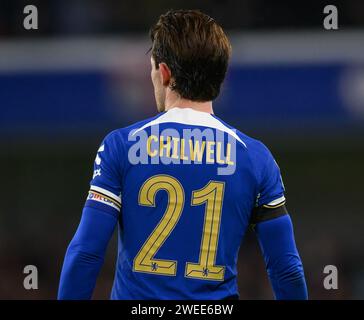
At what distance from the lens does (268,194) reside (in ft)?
8.70

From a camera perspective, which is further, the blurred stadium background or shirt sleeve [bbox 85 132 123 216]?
the blurred stadium background

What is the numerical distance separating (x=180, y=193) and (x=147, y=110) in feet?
18.8

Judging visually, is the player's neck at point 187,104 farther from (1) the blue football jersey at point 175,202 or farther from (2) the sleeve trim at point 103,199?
(2) the sleeve trim at point 103,199

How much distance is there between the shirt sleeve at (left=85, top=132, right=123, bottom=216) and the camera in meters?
2.55

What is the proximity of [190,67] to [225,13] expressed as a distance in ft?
21.2

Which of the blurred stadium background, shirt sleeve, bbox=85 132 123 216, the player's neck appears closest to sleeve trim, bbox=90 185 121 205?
shirt sleeve, bbox=85 132 123 216

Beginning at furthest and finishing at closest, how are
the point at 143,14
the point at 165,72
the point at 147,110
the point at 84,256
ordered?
1. the point at 143,14
2. the point at 147,110
3. the point at 165,72
4. the point at 84,256

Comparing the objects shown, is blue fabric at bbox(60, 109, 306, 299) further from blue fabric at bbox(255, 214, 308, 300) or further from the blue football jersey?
blue fabric at bbox(255, 214, 308, 300)

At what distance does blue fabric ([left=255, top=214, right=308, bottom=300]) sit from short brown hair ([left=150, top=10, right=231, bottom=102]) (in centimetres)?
46

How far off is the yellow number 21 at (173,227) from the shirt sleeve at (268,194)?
5.5 inches

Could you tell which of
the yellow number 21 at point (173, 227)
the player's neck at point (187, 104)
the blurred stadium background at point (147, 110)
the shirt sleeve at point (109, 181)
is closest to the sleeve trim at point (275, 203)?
the yellow number 21 at point (173, 227)

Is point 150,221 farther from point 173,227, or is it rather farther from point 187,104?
point 187,104

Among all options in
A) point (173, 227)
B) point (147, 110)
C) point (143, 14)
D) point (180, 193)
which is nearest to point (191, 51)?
point (180, 193)

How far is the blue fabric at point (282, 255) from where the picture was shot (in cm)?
266
